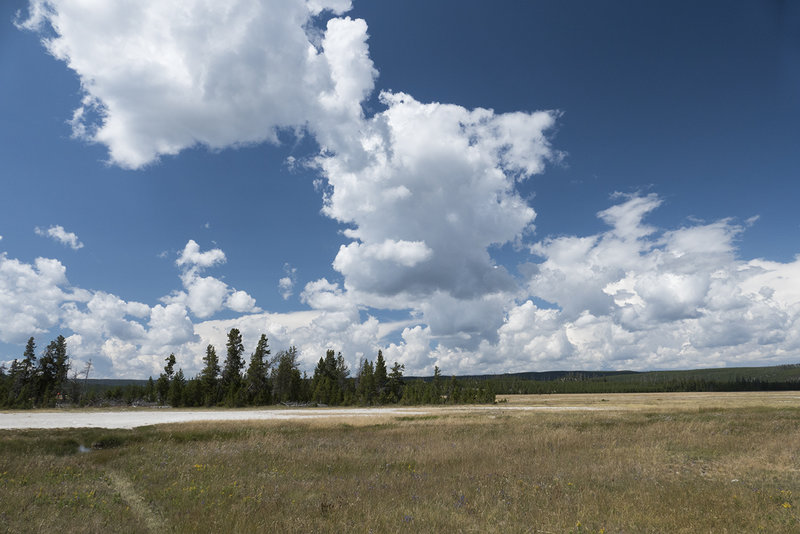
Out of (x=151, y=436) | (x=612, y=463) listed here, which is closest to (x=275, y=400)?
(x=151, y=436)

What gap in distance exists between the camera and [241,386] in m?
86.2

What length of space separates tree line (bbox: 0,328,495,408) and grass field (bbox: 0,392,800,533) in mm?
71677

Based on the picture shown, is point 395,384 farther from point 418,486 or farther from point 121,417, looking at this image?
point 418,486

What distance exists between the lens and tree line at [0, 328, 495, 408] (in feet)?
268

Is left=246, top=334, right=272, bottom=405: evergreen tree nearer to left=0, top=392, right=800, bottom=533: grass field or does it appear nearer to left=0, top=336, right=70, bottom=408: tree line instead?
left=0, top=336, right=70, bottom=408: tree line

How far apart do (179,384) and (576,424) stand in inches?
3386

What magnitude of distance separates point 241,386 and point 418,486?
84.5 metres

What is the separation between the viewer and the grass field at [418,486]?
7875 mm

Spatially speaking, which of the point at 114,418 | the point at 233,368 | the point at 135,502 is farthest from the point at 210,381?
the point at 135,502

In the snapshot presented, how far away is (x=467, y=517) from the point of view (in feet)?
26.8

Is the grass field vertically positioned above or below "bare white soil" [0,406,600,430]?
above

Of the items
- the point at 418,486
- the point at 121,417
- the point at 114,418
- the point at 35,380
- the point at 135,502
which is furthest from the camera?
the point at 35,380

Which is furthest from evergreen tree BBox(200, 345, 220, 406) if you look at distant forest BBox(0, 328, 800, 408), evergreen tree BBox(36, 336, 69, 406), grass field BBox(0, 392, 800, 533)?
grass field BBox(0, 392, 800, 533)

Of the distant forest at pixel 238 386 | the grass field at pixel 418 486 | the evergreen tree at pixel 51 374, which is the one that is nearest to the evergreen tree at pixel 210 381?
the distant forest at pixel 238 386
